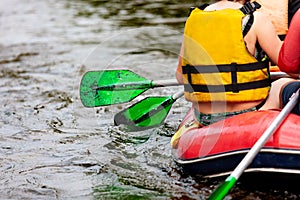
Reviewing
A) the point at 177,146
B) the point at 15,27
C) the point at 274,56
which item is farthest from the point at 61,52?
the point at 274,56

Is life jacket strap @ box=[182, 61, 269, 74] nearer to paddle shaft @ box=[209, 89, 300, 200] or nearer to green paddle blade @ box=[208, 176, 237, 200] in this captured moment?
paddle shaft @ box=[209, 89, 300, 200]

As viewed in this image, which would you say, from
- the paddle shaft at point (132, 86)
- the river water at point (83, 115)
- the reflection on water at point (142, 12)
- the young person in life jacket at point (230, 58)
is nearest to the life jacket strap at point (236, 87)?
the young person in life jacket at point (230, 58)

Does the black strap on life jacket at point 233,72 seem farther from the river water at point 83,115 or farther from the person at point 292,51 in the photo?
the river water at point 83,115

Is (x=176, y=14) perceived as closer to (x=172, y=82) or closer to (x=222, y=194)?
(x=172, y=82)

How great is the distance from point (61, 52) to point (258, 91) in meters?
4.61

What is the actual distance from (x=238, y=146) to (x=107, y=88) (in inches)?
59.6

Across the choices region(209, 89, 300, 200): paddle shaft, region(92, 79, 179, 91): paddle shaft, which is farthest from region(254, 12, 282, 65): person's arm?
region(92, 79, 179, 91): paddle shaft

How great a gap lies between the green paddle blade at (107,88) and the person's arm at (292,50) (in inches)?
58.0

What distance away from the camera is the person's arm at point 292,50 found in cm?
340

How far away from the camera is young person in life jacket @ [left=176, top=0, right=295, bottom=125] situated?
3.56 metres

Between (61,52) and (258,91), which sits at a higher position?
(258,91)

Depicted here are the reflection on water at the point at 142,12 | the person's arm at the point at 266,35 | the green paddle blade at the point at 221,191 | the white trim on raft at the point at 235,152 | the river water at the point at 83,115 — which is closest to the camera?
the green paddle blade at the point at 221,191

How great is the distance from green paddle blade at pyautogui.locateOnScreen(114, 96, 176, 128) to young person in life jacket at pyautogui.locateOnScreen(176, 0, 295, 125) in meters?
1.05

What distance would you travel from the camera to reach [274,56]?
3.55m
